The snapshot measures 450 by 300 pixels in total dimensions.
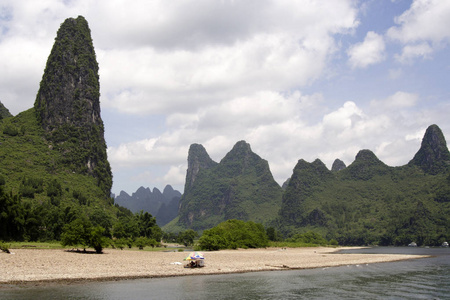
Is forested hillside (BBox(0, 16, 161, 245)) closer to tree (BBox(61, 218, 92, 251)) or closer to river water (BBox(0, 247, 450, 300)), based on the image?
tree (BBox(61, 218, 92, 251))

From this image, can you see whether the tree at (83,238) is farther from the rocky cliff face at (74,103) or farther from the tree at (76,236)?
the rocky cliff face at (74,103)

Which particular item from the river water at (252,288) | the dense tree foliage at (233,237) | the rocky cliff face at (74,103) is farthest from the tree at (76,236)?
the rocky cliff face at (74,103)

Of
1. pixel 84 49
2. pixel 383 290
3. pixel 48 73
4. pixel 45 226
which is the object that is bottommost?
pixel 383 290

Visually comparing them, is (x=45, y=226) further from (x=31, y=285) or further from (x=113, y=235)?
(x=31, y=285)

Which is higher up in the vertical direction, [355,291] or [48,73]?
[48,73]

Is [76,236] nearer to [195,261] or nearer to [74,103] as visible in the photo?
[195,261]

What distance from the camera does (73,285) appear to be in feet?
100

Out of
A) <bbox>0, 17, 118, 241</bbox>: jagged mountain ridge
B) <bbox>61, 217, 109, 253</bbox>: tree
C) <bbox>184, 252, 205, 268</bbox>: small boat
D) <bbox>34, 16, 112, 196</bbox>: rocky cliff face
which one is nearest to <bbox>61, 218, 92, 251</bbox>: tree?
<bbox>61, 217, 109, 253</bbox>: tree

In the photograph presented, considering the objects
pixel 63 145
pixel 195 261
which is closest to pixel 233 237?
pixel 195 261

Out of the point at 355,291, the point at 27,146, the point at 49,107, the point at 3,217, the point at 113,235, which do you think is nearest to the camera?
the point at 355,291

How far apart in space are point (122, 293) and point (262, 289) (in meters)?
12.0

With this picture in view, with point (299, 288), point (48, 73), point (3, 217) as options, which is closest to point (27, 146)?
point (48, 73)

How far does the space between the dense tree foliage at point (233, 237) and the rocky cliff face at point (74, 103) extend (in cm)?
6747

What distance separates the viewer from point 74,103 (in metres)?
159
